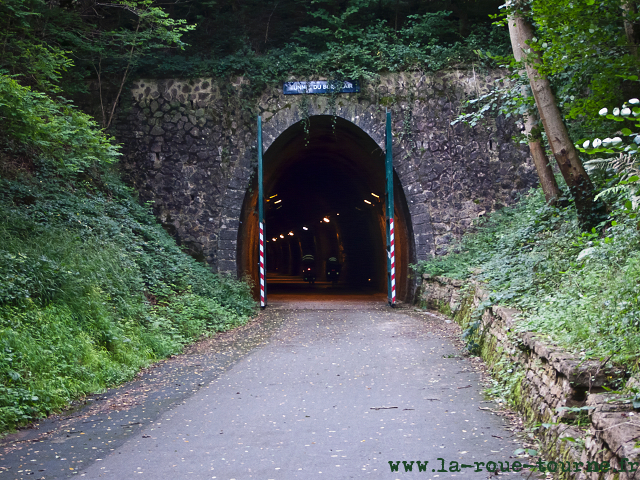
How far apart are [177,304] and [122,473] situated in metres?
6.20

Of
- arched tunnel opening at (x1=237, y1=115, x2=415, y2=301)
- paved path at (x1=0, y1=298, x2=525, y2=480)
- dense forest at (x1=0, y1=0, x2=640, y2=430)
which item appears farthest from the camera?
arched tunnel opening at (x1=237, y1=115, x2=415, y2=301)

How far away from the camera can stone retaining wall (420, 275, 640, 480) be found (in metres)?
2.86

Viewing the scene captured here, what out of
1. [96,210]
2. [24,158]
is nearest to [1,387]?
[96,210]

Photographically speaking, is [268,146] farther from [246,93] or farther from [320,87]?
[320,87]

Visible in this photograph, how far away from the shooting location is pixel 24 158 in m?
11.2

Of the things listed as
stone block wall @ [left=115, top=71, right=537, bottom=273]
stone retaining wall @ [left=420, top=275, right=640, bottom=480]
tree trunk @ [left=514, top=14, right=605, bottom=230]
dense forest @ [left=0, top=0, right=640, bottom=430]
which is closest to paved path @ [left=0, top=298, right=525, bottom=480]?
stone retaining wall @ [left=420, top=275, right=640, bottom=480]

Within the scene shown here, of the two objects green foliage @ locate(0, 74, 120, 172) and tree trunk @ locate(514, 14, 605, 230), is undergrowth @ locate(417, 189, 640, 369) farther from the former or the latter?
green foliage @ locate(0, 74, 120, 172)

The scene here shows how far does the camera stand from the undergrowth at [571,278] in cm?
423

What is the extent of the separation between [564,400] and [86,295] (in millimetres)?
6190

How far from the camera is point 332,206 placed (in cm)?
2747

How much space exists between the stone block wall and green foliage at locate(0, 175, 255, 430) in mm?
1451

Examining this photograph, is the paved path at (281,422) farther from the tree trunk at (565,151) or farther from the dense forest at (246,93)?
the tree trunk at (565,151)

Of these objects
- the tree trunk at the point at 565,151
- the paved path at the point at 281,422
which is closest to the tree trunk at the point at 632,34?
the tree trunk at the point at 565,151

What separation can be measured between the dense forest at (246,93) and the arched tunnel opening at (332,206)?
1772mm
